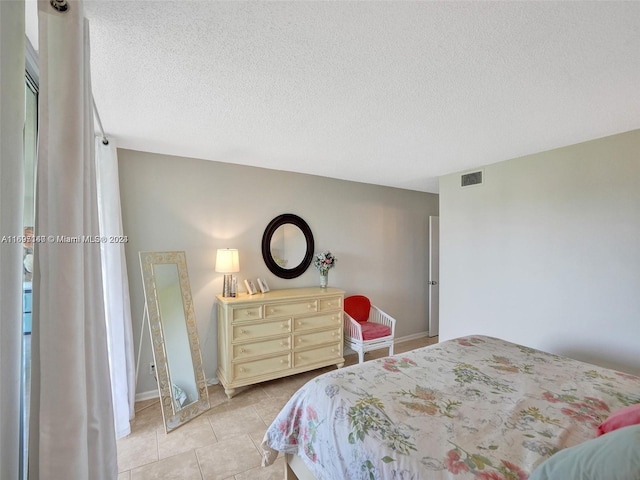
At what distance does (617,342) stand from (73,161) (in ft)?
11.8

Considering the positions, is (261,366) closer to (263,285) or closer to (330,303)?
(263,285)

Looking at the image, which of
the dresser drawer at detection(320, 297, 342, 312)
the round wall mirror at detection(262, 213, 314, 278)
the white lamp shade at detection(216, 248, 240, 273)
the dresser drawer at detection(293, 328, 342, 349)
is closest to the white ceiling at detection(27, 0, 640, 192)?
the white lamp shade at detection(216, 248, 240, 273)

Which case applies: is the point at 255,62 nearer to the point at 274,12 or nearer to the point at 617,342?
the point at 274,12

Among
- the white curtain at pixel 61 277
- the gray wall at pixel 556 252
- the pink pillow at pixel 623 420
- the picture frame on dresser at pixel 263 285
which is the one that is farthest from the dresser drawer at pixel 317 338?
the pink pillow at pixel 623 420

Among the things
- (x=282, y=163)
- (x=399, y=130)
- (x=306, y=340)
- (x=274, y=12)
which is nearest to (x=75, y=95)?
(x=274, y=12)

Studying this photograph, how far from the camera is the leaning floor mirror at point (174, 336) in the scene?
8.28 ft

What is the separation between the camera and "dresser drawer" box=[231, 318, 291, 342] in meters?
2.88

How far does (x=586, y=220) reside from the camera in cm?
250

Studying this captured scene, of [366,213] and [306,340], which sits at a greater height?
[366,213]

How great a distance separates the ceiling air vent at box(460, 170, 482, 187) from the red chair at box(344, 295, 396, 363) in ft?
6.14

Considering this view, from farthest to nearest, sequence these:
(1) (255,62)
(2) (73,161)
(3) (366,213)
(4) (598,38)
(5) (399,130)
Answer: (3) (366,213) → (5) (399,130) → (1) (255,62) → (4) (598,38) → (2) (73,161)

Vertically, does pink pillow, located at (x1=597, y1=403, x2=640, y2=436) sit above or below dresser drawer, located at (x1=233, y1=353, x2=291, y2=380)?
above

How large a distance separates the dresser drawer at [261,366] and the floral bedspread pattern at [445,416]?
4.19 feet

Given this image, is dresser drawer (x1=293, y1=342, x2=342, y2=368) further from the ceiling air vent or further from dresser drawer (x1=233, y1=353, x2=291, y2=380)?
the ceiling air vent
